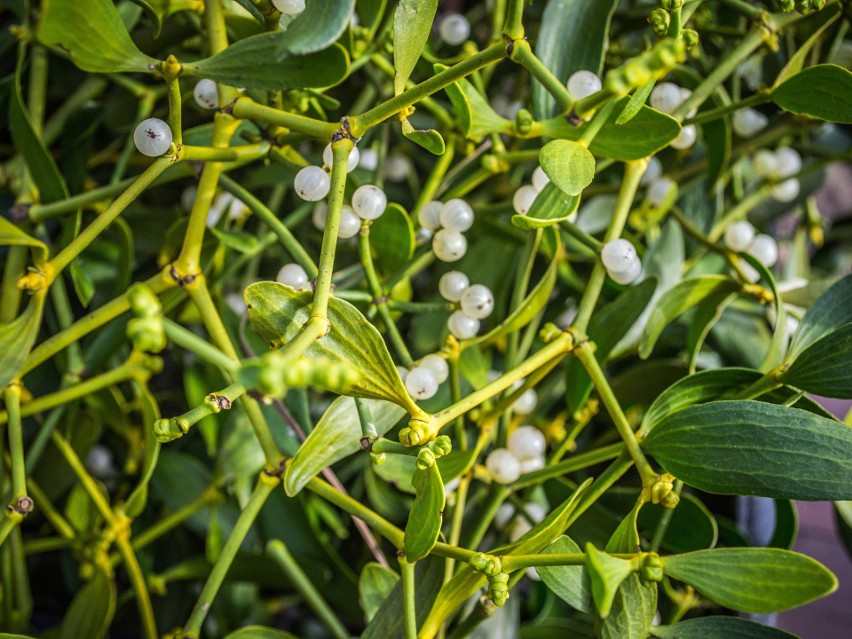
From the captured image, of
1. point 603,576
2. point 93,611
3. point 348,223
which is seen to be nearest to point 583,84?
point 348,223

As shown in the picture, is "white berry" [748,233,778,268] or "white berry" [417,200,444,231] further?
"white berry" [748,233,778,268]

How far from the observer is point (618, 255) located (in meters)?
0.44

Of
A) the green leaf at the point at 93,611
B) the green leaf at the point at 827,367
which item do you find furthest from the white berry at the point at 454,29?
the green leaf at the point at 93,611

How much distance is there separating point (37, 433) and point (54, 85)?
273mm

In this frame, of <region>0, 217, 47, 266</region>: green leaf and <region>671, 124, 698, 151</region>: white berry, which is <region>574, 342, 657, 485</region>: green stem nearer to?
<region>671, 124, 698, 151</region>: white berry

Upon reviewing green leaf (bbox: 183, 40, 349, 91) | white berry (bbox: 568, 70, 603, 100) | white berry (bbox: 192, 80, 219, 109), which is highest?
green leaf (bbox: 183, 40, 349, 91)

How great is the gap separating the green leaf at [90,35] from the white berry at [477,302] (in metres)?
0.21

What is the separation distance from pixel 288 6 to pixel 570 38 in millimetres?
174

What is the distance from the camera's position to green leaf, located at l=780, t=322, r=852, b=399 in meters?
0.38

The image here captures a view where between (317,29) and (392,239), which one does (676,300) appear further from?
(317,29)

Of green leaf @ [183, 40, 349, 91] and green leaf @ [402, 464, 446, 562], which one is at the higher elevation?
green leaf @ [183, 40, 349, 91]

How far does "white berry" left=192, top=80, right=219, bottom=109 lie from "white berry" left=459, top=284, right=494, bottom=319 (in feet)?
0.59

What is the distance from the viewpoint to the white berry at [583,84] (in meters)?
0.42

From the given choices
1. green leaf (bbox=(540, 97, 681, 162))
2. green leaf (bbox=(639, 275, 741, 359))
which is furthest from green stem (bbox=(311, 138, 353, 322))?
green leaf (bbox=(639, 275, 741, 359))
